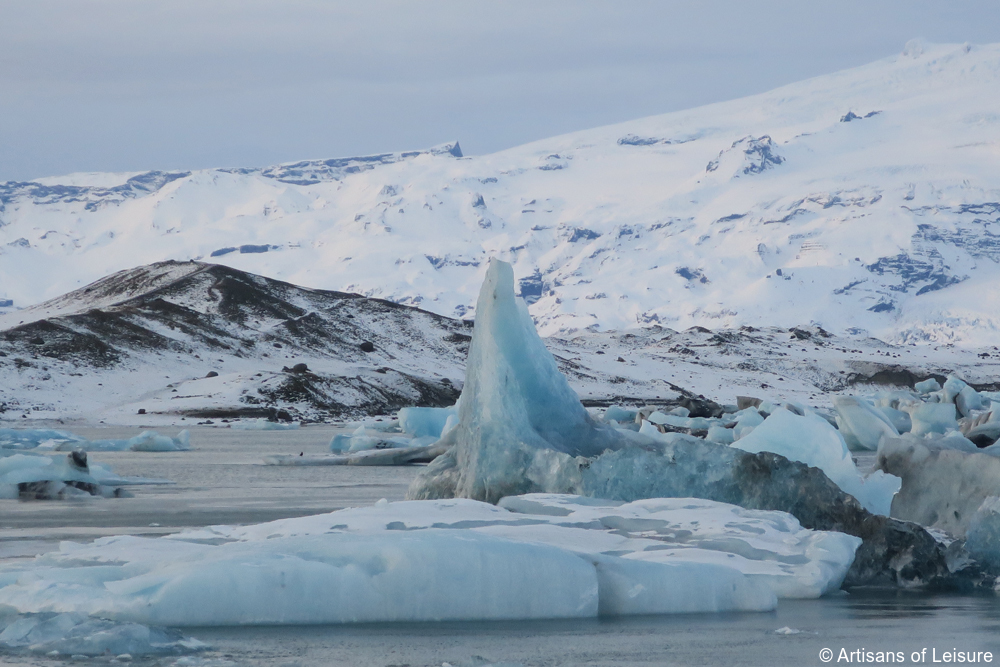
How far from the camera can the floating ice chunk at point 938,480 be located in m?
9.52

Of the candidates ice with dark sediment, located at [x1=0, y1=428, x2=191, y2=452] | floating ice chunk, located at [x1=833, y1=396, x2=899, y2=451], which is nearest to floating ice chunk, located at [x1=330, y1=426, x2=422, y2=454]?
ice with dark sediment, located at [x1=0, y1=428, x2=191, y2=452]

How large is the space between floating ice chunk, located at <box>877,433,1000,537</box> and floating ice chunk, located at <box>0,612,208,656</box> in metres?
6.19

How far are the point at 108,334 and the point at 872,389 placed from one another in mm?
38647

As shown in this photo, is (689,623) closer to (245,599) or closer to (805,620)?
(805,620)

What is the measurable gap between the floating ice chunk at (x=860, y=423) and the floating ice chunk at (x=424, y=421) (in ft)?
26.2

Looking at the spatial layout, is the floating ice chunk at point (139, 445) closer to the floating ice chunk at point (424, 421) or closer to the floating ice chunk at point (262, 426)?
the floating ice chunk at point (424, 421)

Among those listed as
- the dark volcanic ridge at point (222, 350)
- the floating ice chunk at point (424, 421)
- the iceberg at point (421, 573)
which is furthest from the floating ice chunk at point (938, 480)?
the dark volcanic ridge at point (222, 350)

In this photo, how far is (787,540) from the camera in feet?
26.9

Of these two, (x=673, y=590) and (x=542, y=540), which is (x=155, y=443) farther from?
(x=673, y=590)

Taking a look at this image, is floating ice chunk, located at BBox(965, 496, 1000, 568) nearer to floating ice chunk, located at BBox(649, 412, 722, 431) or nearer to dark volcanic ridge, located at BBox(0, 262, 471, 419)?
floating ice chunk, located at BBox(649, 412, 722, 431)

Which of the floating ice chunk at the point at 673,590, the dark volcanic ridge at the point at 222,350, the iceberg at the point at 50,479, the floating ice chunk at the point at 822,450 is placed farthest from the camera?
the dark volcanic ridge at the point at 222,350

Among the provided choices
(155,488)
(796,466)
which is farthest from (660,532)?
(155,488)

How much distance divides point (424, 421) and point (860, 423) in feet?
29.5

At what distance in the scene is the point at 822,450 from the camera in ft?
35.9
